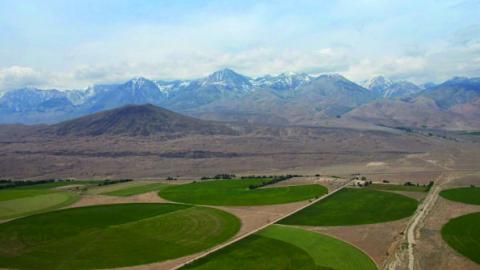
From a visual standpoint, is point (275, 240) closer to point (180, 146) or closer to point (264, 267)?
point (264, 267)

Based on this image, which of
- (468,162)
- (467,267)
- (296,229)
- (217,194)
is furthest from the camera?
(468,162)

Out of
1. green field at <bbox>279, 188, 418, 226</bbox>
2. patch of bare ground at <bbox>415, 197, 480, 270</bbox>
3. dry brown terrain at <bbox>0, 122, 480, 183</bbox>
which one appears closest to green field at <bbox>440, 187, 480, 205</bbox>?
patch of bare ground at <bbox>415, 197, 480, 270</bbox>

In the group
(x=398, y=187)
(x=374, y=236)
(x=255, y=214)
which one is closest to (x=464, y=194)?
(x=398, y=187)

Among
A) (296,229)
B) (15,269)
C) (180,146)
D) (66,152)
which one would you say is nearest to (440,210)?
(296,229)

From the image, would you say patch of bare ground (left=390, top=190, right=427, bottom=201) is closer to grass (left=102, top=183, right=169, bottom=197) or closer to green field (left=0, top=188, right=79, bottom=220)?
grass (left=102, top=183, right=169, bottom=197)

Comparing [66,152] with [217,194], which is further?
[66,152]

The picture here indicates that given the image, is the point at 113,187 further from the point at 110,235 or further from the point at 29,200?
the point at 110,235

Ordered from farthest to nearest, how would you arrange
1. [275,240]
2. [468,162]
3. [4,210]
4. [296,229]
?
[468,162] < [4,210] < [296,229] < [275,240]
